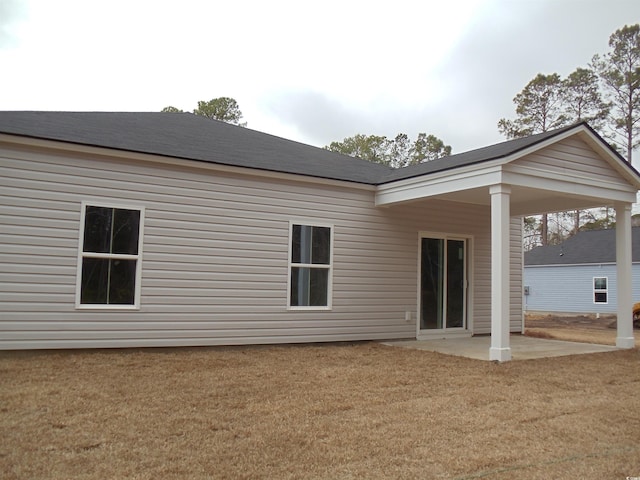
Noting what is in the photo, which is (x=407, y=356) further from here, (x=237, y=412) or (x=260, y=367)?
(x=237, y=412)

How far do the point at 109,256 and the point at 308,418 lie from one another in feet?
13.5

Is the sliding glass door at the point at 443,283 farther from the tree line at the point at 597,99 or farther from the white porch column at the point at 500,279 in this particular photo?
the tree line at the point at 597,99

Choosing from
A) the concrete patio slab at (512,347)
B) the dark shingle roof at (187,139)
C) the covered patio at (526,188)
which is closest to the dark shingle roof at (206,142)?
the dark shingle roof at (187,139)

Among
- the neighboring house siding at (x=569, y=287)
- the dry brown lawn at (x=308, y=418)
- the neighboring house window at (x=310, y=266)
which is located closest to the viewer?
the dry brown lawn at (x=308, y=418)

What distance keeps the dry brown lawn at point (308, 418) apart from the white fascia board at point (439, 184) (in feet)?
8.50

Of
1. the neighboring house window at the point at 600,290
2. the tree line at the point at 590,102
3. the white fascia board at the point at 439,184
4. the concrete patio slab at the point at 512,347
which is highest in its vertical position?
the tree line at the point at 590,102

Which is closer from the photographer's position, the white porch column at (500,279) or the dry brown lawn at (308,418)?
the dry brown lawn at (308,418)

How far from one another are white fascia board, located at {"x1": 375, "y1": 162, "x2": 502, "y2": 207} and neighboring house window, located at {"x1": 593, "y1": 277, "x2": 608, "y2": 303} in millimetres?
18879

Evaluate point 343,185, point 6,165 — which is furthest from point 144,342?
point 343,185

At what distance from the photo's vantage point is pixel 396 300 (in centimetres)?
982

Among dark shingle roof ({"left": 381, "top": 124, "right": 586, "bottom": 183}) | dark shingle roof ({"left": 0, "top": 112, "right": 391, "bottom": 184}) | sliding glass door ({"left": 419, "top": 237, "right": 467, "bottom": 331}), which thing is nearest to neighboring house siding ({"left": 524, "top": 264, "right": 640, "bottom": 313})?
sliding glass door ({"left": 419, "top": 237, "right": 467, "bottom": 331})

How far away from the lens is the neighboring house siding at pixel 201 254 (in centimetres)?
683

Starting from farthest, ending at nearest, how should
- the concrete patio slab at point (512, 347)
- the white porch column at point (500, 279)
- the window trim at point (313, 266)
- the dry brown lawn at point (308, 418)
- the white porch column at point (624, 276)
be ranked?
1. the white porch column at point (624, 276)
2. the window trim at point (313, 266)
3. the concrete patio slab at point (512, 347)
4. the white porch column at point (500, 279)
5. the dry brown lawn at point (308, 418)

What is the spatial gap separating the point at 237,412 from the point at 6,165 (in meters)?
4.59
